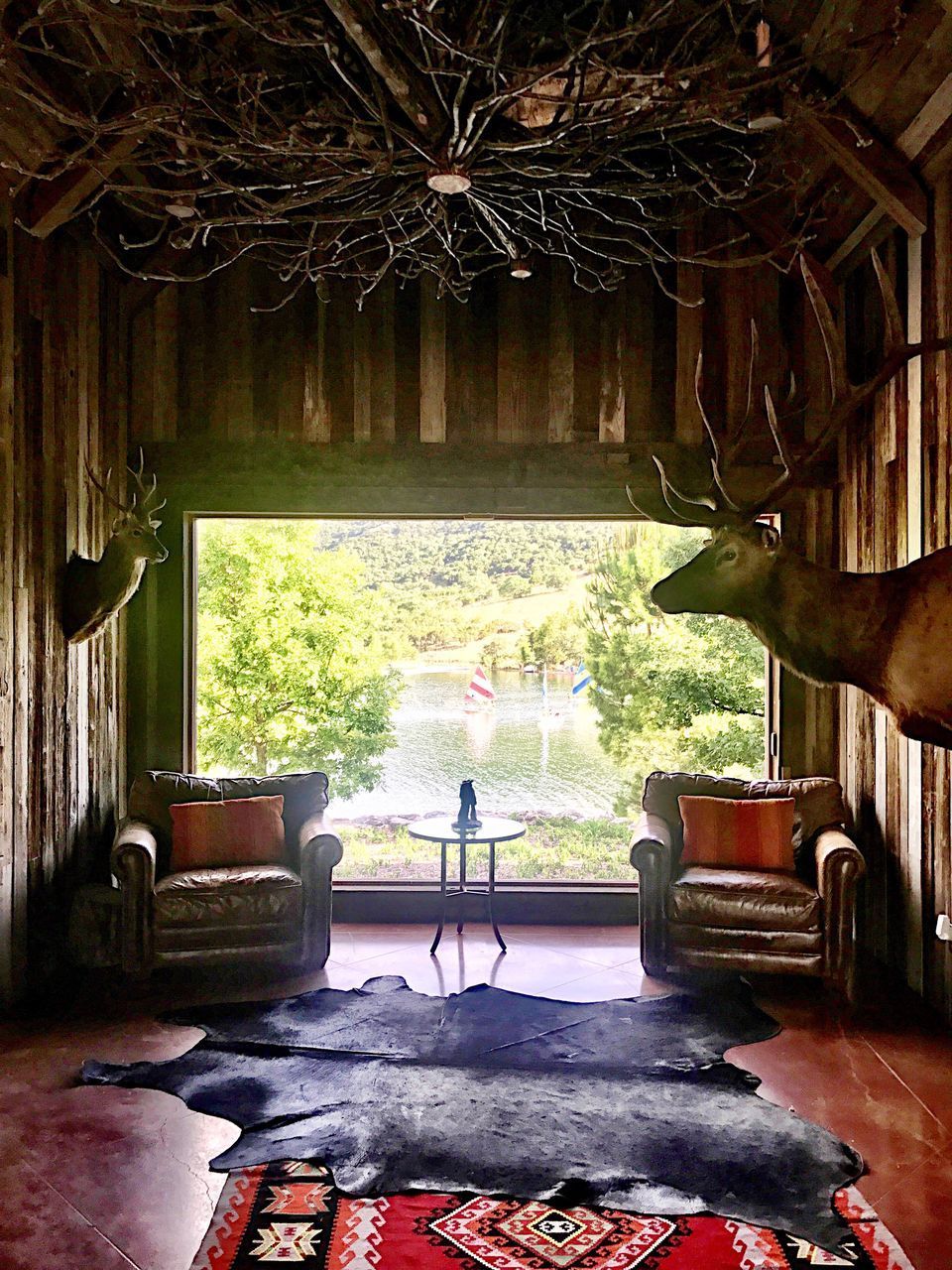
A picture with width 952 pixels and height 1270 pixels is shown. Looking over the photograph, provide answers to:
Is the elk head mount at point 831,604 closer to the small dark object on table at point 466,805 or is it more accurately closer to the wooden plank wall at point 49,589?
the small dark object on table at point 466,805

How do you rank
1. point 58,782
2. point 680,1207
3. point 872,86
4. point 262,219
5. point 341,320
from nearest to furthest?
point 680,1207 < point 262,219 < point 872,86 < point 58,782 < point 341,320

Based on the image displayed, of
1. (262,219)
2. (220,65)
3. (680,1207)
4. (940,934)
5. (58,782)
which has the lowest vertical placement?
(680,1207)

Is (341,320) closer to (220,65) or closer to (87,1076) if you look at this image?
(220,65)

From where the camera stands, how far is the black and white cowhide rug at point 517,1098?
290cm

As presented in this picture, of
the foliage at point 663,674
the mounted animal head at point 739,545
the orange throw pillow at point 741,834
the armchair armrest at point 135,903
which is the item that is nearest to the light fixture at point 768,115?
the mounted animal head at point 739,545

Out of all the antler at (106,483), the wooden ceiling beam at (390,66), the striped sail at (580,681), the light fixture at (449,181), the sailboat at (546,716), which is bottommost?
the sailboat at (546,716)

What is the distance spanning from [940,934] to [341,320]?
4.30 metres

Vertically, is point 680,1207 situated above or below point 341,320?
below

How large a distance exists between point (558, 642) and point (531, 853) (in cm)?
127

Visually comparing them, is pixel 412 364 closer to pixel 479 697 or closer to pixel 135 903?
pixel 479 697

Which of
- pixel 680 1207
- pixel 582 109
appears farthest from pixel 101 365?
pixel 680 1207

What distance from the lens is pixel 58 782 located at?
472 cm

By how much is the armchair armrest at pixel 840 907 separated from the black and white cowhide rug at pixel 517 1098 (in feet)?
1.44

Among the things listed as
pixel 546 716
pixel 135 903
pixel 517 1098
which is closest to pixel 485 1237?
pixel 517 1098
